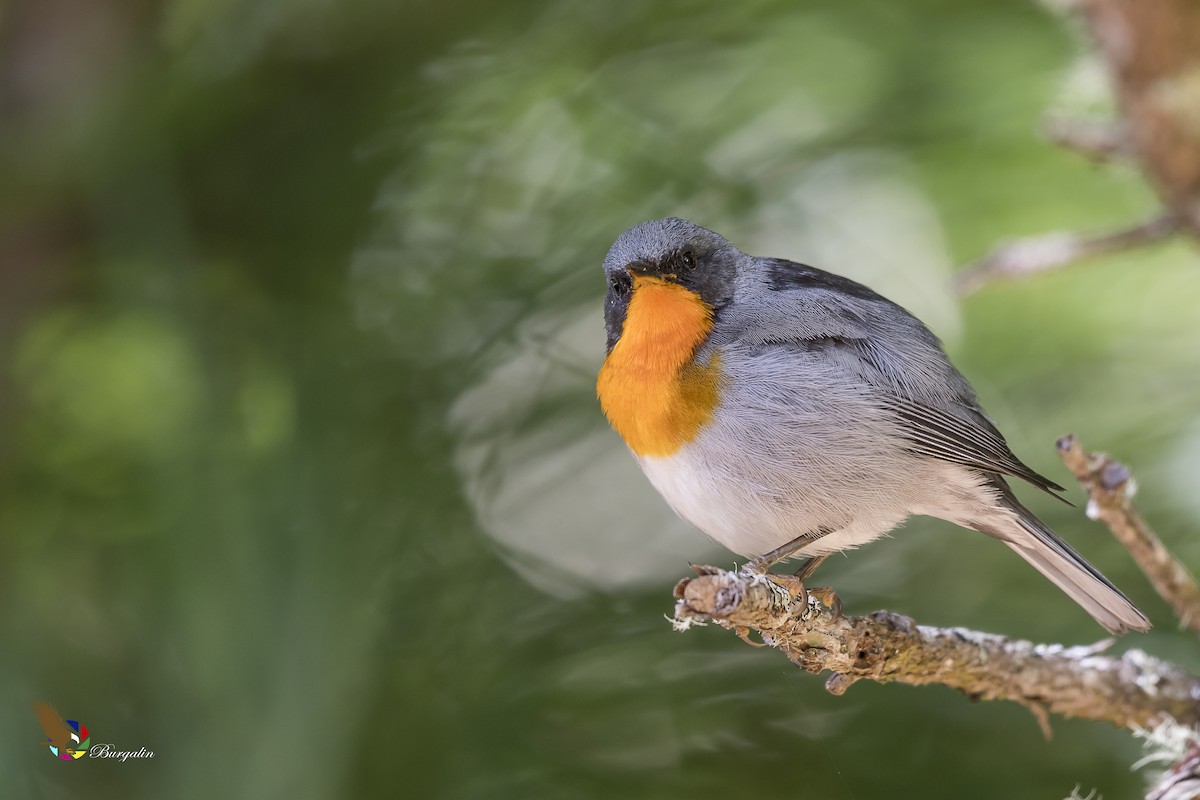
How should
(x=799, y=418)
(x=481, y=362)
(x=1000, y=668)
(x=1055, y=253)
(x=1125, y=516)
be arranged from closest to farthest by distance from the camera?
1. (x=1125, y=516)
2. (x=1055, y=253)
3. (x=1000, y=668)
4. (x=799, y=418)
5. (x=481, y=362)

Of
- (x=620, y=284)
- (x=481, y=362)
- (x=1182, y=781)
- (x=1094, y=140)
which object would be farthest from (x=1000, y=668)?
(x=481, y=362)

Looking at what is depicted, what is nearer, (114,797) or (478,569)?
(114,797)

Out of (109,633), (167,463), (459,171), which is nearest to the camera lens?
(167,463)

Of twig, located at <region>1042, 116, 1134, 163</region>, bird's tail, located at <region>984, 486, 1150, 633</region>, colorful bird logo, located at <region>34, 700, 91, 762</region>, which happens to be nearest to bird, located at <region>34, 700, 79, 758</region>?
colorful bird logo, located at <region>34, 700, 91, 762</region>

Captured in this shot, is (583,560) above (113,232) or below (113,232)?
below

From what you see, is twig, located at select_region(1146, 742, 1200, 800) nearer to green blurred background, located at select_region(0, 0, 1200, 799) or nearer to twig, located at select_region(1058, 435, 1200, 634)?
twig, located at select_region(1058, 435, 1200, 634)

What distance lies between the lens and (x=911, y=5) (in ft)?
6.10

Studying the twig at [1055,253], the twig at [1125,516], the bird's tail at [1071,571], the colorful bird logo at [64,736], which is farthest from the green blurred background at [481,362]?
the twig at [1125,516]

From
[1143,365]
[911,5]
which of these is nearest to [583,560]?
[1143,365]

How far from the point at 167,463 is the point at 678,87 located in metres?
1.06

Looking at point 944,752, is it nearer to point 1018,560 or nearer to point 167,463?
point 1018,560

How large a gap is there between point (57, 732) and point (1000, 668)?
1.26m

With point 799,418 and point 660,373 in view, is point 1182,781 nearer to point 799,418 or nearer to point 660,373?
point 799,418

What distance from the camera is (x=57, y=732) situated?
1.50 meters
